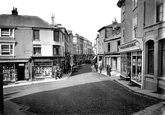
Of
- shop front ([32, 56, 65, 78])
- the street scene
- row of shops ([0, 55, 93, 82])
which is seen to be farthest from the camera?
shop front ([32, 56, 65, 78])

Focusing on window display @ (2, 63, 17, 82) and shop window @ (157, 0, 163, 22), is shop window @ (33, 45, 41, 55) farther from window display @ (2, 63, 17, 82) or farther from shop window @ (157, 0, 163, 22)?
shop window @ (157, 0, 163, 22)

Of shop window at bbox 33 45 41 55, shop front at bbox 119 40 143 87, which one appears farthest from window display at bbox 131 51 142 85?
shop window at bbox 33 45 41 55

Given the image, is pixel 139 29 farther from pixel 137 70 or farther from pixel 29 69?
pixel 29 69

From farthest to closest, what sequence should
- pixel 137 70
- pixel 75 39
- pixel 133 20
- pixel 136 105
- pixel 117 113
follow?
pixel 75 39, pixel 133 20, pixel 137 70, pixel 136 105, pixel 117 113

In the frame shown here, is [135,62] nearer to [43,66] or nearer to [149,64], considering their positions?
[149,64]

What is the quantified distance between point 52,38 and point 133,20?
43.6 ft

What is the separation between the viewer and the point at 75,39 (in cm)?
5812

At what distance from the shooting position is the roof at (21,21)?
60.1 ft

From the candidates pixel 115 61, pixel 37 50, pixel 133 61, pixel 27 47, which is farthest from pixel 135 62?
pixel 27 47

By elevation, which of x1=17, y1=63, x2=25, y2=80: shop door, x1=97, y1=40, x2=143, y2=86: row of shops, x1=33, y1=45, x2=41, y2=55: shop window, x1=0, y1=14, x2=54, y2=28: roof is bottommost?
x1=17, y1=63, x2=25, y2=80: shop door

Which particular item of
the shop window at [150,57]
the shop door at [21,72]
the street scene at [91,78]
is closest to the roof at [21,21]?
the street scene at [91,78]

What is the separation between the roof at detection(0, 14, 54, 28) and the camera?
1833cm

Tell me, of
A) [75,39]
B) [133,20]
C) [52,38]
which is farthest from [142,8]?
[75,39]

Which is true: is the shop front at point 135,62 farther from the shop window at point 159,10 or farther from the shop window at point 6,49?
the shop window at point 6,49
